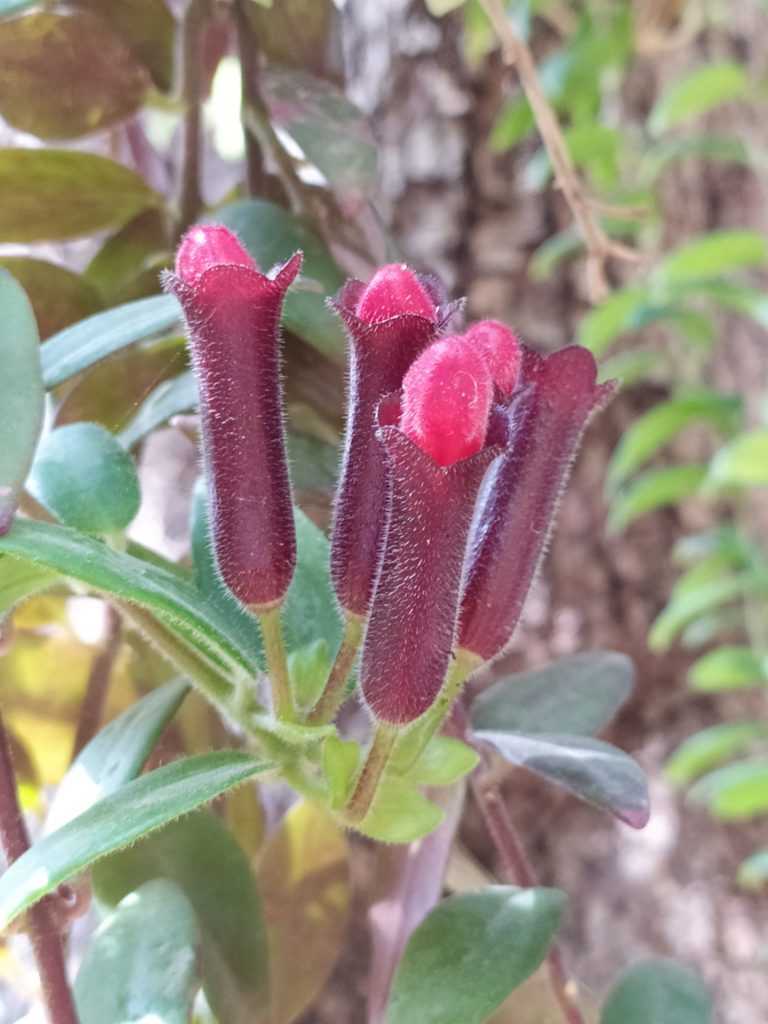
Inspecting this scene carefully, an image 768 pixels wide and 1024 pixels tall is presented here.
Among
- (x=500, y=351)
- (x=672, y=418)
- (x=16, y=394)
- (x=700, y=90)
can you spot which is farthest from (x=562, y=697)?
(x=700, y=90)

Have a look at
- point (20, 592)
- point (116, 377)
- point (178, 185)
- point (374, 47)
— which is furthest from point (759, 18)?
point (20, 592)

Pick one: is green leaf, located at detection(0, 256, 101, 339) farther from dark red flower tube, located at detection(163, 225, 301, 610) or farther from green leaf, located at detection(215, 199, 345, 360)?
dark red flower tube, located at detection(163, 225, 301, 610)

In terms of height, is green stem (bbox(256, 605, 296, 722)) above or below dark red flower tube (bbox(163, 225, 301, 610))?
below

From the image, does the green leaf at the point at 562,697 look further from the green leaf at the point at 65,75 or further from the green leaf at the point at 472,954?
the green leaf at the point at 65,75

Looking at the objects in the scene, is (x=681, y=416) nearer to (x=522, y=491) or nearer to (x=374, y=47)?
(x=374, y=47)

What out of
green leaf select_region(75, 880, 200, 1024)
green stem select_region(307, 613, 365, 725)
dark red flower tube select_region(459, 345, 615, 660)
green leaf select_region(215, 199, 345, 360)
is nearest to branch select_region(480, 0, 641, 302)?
green leaf select_region(215, 199, 345, 360)

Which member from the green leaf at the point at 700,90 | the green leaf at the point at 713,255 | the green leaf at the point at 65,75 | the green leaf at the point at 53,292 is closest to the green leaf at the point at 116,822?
the green leaf at the point at 53,292

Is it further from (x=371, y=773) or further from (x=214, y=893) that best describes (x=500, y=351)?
(x=214, y=893)
